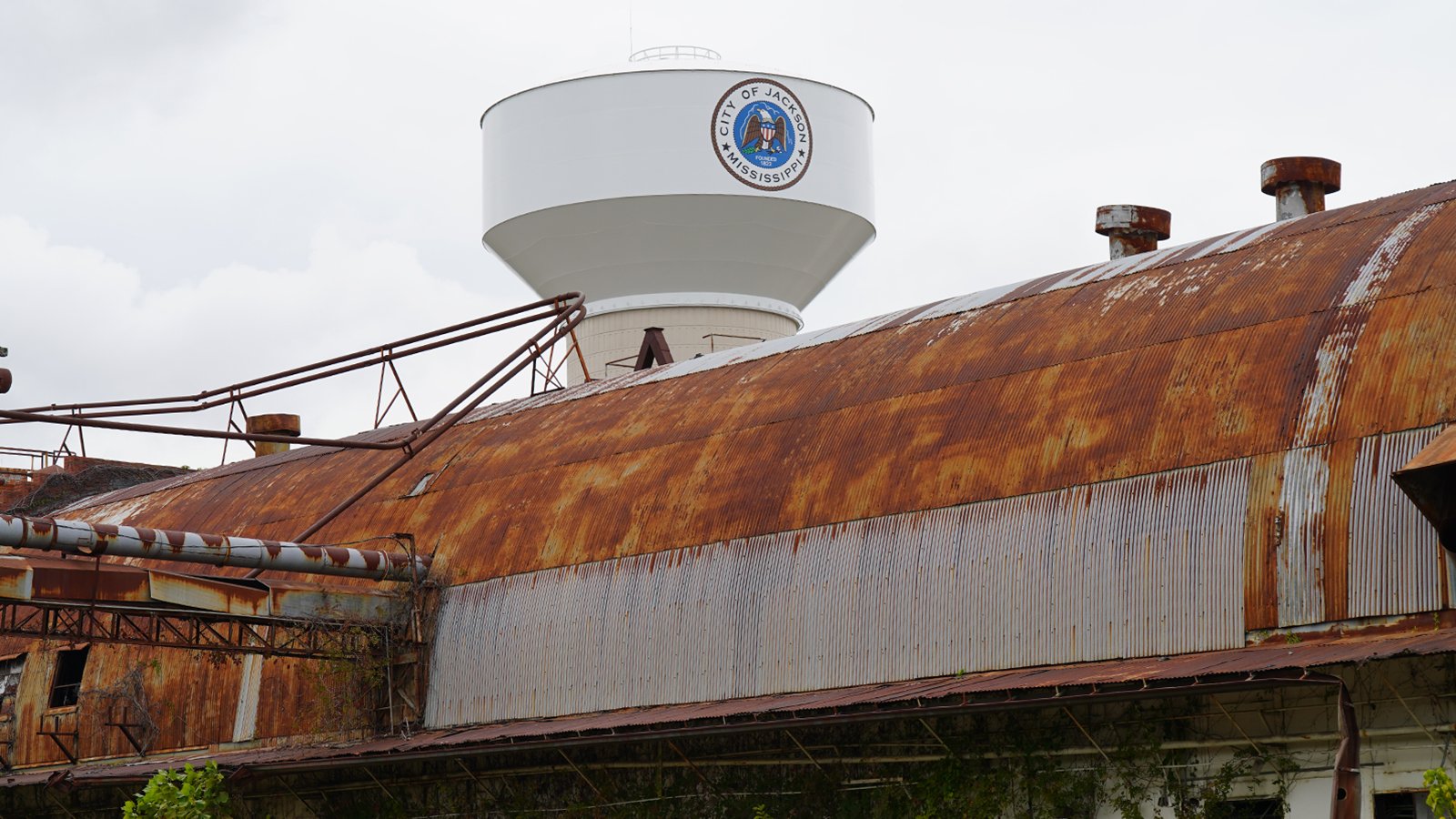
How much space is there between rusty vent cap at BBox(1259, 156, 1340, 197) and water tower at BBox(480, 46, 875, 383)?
57.4 feet

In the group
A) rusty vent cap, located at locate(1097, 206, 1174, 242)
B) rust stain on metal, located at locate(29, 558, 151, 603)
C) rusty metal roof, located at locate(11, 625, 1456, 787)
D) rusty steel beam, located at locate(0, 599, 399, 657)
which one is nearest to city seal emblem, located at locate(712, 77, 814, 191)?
rusty vent cap, located at locate(1097, 206, 1174, 242)

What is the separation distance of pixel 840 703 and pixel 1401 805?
523cm

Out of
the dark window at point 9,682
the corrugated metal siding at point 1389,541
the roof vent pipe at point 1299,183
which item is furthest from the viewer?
the dark window at point 9,682

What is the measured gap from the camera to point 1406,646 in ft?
47.7

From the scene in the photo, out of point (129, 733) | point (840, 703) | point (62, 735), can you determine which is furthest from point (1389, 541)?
point (62, 735)

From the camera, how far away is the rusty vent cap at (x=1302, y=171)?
86.4ft

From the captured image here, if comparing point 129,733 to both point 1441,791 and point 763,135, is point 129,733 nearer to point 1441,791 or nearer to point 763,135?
point 763,135

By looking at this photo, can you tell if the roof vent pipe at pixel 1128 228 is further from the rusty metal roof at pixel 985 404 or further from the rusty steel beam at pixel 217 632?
the rusty steel beam at pixel 217 632

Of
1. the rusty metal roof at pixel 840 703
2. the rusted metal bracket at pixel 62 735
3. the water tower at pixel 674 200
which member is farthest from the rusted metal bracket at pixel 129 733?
the water tower at pixel 674 200

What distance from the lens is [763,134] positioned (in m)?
43.8

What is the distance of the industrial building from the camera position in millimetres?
16734

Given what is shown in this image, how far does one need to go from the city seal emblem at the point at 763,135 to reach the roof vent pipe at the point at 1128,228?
50.6ft

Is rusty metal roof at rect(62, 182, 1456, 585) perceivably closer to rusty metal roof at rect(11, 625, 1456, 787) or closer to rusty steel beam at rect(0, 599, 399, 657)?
rusty metal roof at rect(11, 625, 1456, 787)

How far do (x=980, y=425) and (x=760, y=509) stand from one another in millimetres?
2947
